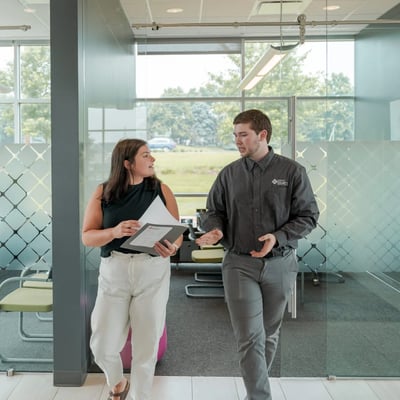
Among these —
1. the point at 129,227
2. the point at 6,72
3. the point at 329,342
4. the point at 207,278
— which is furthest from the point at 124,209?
the point at 207,278

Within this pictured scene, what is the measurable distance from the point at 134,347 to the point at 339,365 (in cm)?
144

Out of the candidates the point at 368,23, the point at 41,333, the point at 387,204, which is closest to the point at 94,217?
the point at 41,333

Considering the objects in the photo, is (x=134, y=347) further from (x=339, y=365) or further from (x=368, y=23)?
(x=368, y=23)

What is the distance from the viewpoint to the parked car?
7023 mm

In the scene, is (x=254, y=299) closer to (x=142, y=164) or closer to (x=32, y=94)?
(x=142, y=164)

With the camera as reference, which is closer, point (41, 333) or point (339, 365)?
point (339, 365)

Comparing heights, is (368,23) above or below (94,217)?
above

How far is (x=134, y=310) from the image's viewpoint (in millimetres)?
2266

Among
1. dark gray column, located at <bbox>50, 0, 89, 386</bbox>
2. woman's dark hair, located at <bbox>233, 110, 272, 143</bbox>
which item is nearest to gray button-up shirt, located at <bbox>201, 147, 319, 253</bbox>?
woman's dark hair, located at <bbox>233, 110, 272, 143</bbox>

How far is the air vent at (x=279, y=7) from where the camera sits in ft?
15.0

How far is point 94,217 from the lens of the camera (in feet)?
7.50

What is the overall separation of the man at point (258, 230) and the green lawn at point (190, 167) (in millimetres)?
4534

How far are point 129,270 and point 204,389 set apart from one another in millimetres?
1086

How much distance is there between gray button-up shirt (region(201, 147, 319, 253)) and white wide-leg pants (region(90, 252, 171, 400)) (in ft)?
1.24
